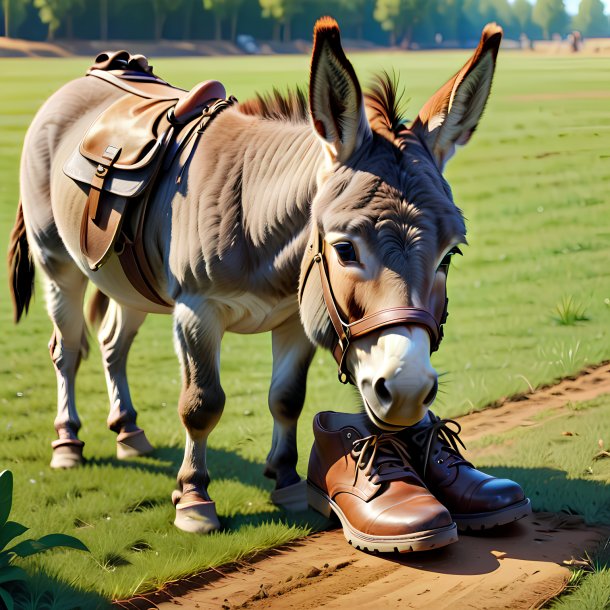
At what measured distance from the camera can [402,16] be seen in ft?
64.5

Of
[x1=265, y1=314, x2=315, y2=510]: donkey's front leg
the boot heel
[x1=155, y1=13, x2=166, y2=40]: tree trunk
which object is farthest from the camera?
[x1=155, y1=13, x2=166, y2=40]: tree trunk

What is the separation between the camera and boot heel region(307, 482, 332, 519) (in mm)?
3873

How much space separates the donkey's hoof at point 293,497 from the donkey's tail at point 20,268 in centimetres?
212

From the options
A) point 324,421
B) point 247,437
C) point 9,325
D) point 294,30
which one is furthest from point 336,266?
point 294,30

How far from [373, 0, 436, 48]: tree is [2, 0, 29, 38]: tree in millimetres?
7741

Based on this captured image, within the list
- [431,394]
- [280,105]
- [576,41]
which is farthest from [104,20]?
[431,394]

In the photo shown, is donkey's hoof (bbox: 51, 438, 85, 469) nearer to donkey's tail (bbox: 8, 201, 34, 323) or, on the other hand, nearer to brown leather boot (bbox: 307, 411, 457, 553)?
donkey's tail (bbox: 8, 201, 34, 323)

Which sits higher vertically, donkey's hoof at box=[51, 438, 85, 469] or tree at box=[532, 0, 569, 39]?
tree at box=[532, 0, 569, 39]

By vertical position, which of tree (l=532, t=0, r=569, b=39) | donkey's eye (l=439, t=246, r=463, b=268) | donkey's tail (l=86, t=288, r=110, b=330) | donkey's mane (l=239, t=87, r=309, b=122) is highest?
tree (l=532, t=0, r=569, b=39)

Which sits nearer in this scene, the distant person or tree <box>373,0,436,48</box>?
the distant person

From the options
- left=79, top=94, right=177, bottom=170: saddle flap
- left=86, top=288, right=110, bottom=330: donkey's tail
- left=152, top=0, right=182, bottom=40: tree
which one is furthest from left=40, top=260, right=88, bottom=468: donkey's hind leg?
left=152, top=0, right=182, bottom=40: tree

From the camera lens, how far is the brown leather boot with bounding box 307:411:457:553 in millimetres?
3367

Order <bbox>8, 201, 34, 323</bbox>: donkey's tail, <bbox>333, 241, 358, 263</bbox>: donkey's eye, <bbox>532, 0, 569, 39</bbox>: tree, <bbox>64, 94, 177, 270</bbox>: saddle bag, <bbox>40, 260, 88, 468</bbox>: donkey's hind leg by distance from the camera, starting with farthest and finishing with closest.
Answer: <bbox>532, 0, 569, 39</bbox>: tree → <bbox>8, 201, 34, 323</bbox>: donkey's tail → <bbox>40, 260, 88, 468</bbox>: donkey's hind leg → <bbox>64, 94, 177, 270</bbox>: saddle bag → <bbox>333, 241, 358, 263</bbox>: donkey's eye

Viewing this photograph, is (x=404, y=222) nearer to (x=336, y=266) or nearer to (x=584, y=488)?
(x=336, y=266)
